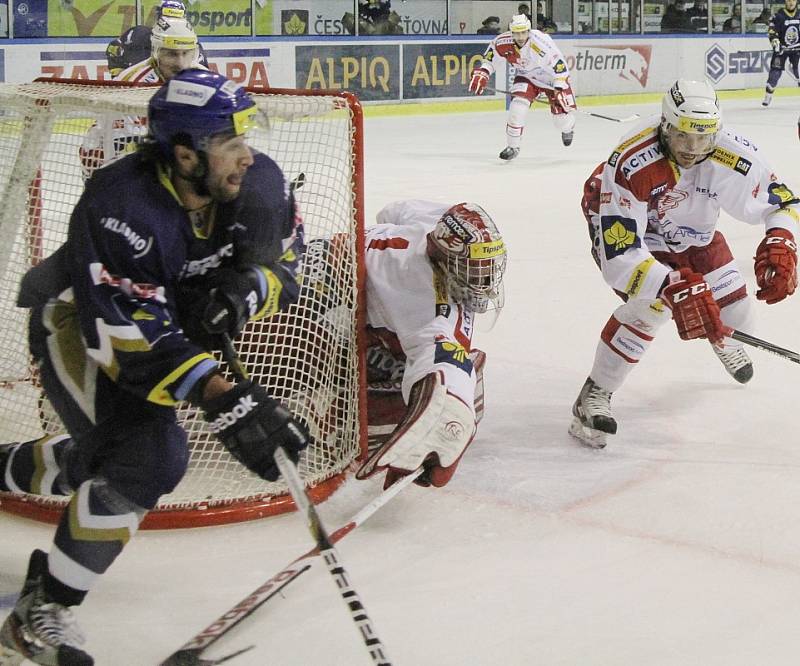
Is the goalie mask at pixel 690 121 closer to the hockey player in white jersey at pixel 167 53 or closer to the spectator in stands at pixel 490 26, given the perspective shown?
the hockey player in white jersey at pixel 167 53

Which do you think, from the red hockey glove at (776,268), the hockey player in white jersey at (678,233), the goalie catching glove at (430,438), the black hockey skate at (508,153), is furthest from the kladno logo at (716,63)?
the goalie catching glove at (430,438)

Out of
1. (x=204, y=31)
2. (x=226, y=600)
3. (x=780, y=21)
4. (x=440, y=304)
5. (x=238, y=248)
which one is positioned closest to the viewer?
(x=238, y=248)

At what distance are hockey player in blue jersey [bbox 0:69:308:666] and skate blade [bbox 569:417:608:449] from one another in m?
1.32

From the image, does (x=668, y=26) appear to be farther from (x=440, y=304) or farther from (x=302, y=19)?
(x=440, y=304)

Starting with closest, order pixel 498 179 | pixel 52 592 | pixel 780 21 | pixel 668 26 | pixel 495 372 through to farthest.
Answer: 1. pixel 52 592
2. pixel 495 372
3. pixel 498 179
4. pixel 780 21
5. pixel 668 26

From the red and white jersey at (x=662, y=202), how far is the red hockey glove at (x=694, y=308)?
55 mm

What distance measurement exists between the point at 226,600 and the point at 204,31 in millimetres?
8790

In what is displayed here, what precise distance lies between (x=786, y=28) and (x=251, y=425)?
11754 mm

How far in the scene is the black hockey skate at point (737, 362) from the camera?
3451mm

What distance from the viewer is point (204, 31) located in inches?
407

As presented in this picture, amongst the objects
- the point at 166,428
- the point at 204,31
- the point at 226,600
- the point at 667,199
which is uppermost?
the point at 204,31

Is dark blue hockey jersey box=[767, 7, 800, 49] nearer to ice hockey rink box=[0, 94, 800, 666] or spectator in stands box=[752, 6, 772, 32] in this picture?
spectator in stands box=[752, 6, 772, 32]

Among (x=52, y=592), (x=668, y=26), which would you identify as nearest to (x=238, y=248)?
(x=52, y=592)

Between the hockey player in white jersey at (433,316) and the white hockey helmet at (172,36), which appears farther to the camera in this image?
the white hockey helmet at (172,36)
